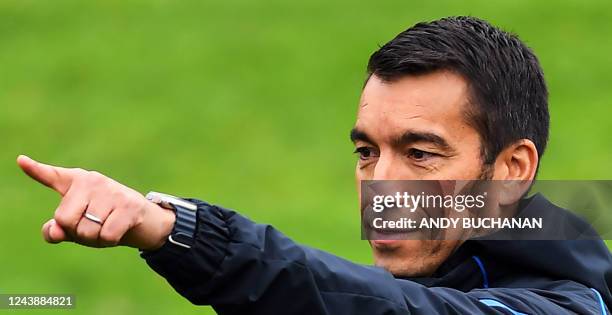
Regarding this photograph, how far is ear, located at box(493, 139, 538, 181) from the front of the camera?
16.2 ft

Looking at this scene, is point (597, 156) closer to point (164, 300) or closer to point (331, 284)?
point (164, 300)

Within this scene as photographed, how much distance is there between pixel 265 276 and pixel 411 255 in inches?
45.1

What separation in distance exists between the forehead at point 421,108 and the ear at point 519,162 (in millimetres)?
181

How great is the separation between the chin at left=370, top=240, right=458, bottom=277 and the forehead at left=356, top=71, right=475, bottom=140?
33 cm

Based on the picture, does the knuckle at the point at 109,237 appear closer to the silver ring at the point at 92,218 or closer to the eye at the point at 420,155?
the silver ring at the point at 92,218

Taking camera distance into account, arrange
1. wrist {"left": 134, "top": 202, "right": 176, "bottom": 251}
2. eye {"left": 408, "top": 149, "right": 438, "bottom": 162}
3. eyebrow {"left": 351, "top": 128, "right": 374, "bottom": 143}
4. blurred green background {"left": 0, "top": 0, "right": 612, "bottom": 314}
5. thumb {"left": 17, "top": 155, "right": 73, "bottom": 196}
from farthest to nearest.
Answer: blurred green background {"left": 0, "top": 0, "right": 612, "bottom": 314} → eyebrow {"left": 351, "top": 128, "right": 374, "bottom": 143} → eye {"left": 408, "top": 149, "right": 438, "bottom": 162} → wrist {"left": 134, "top": 202, "right": 176, "bottom": 251} → thumb {"left": 17, "top": 155, "right": 73, "bottom": 196}

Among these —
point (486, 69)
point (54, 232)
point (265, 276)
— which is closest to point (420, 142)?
point (486, 69)

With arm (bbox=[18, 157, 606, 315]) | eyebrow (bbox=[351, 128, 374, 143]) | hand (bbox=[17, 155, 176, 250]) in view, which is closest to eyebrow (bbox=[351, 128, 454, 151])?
eyebrow (bbox=[351, 128, 374, 143])

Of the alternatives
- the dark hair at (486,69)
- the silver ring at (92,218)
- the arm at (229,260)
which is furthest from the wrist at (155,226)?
the dark hair at (486,69)

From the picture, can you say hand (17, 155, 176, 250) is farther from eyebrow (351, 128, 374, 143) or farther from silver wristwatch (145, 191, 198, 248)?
eyebrow (351, 128, 374, 143)

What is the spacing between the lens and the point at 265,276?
375 centimetres

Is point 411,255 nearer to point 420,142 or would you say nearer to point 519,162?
point 420,142

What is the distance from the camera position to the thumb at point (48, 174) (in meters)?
3.43

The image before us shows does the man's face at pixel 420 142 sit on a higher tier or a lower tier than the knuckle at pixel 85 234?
higher
